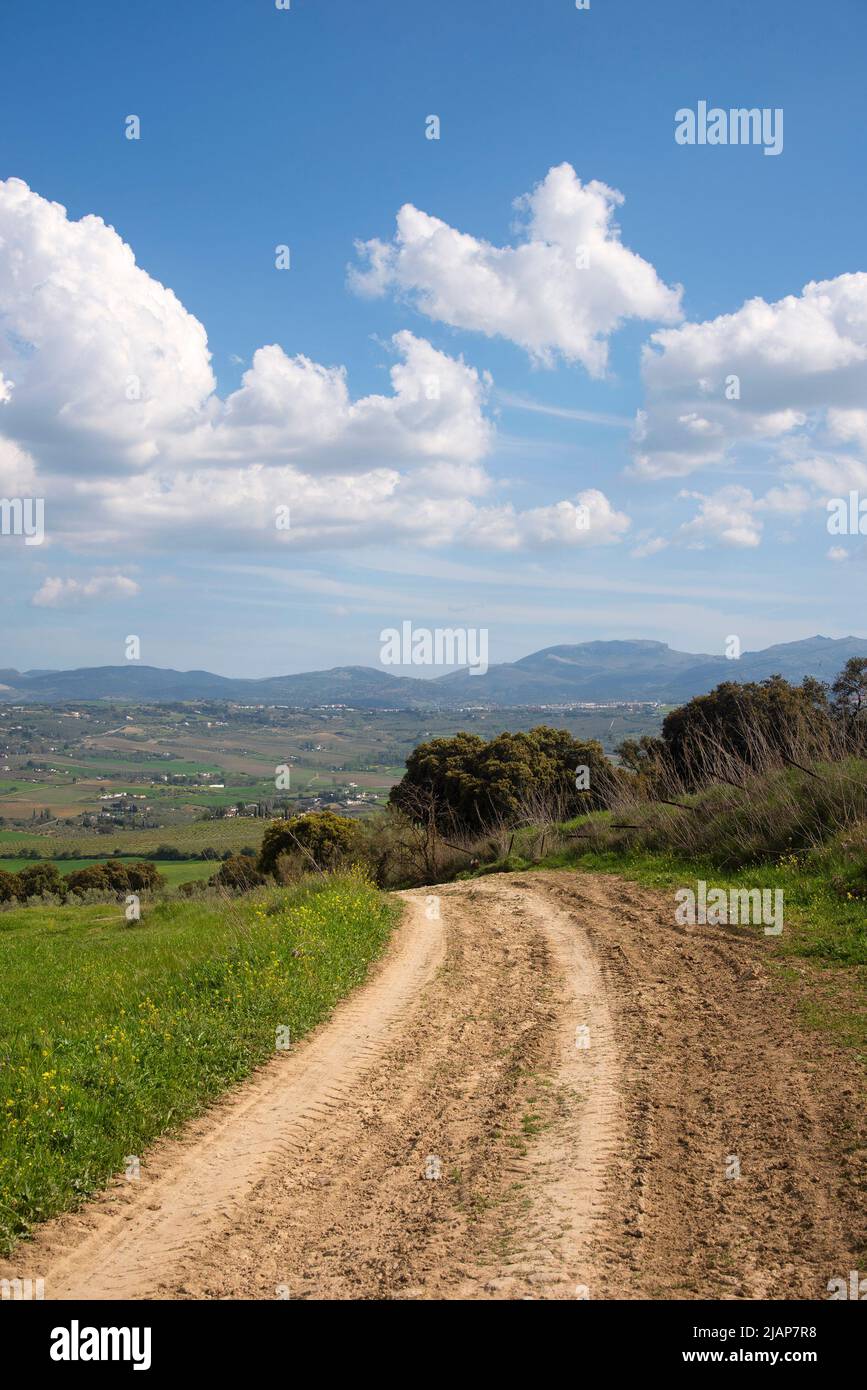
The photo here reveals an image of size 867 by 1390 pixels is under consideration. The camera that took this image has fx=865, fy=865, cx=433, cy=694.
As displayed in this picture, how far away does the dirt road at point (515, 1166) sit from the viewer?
4.41 m

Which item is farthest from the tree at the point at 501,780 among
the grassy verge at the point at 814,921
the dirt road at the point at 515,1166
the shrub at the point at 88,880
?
the dirt road at the point at 515,1166

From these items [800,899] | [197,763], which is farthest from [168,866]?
[197,763]

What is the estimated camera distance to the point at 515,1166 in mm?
5633

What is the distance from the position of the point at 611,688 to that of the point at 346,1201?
644 feet

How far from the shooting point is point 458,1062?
25.6 feet

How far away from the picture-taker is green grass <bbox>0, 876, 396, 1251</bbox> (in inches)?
232

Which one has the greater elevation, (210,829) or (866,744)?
(866,744)

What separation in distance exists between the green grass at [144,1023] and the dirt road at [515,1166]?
30cm

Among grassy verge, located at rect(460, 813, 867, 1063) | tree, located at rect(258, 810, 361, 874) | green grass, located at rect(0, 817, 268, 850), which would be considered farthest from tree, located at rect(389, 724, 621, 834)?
green grass, located at rect(0, 817, 268, 850)
